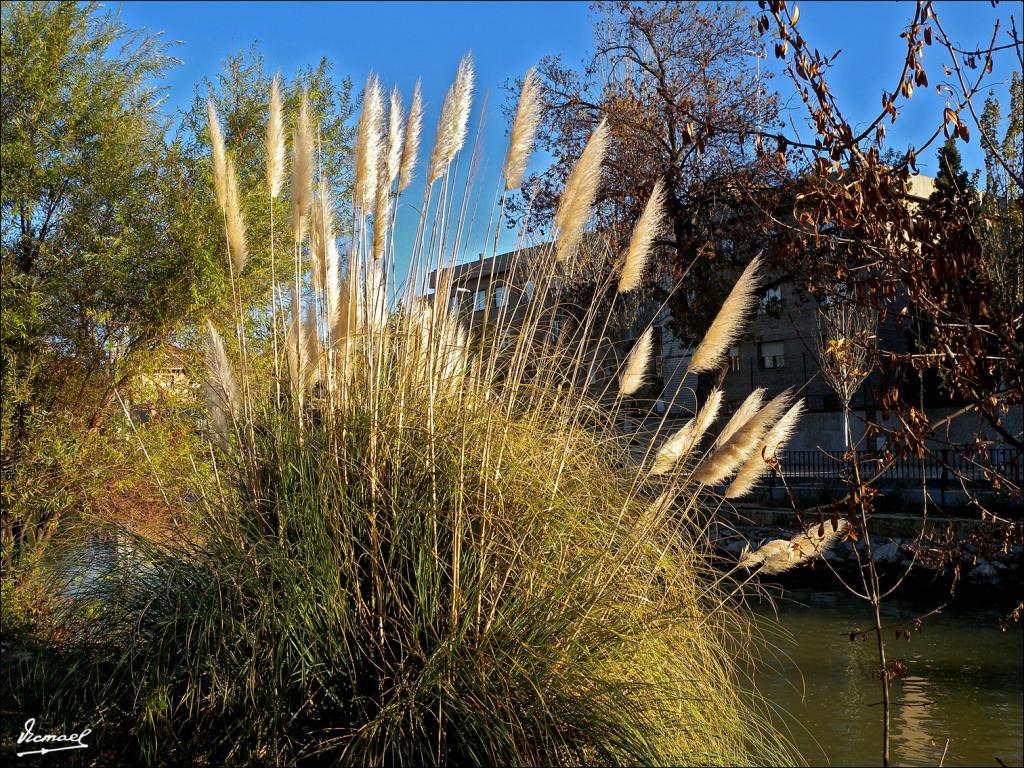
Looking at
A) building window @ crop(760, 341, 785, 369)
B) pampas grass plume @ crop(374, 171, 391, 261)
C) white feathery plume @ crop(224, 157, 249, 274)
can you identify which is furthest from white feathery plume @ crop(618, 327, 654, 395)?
building window @ crop(760, 341, 785, 369)

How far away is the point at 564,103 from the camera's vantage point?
15.6m

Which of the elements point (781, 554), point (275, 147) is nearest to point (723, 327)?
point (781, 554)

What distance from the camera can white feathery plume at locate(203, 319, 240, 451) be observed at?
3246mm

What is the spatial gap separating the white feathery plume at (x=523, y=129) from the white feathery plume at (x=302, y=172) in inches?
31.2

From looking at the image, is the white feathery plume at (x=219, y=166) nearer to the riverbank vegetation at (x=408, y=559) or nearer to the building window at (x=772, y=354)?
the riverbank vegetation at (x=408, y=559)

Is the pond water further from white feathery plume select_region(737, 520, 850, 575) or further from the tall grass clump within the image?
the tall grass clump

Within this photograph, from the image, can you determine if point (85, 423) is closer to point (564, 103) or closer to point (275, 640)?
point (275, 640)

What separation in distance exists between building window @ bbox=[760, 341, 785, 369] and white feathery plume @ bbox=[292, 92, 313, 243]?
84.9ft

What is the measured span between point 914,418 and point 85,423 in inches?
241

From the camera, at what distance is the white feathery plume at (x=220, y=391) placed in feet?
10.6

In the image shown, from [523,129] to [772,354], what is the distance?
1018 inches

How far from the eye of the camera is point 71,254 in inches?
271

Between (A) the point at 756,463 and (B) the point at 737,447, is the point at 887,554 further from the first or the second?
(B) the point at 737,447

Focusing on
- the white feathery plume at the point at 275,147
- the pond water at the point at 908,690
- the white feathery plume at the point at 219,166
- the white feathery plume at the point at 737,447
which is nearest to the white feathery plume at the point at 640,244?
the white feathery plume at the point at 737,447
